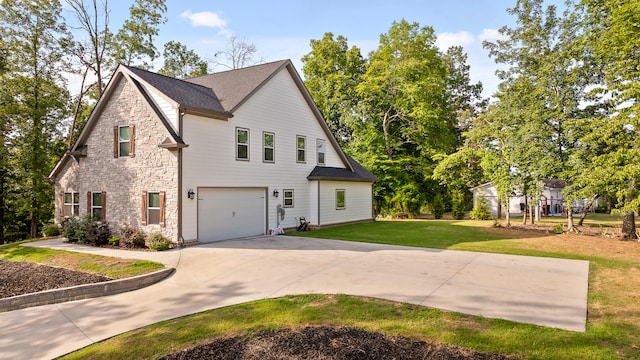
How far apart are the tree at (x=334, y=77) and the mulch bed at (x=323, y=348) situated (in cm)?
2716

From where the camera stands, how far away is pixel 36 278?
949 cm

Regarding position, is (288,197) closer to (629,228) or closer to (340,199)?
(340,199)

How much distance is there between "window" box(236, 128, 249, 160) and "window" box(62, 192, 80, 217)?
27.1 feet

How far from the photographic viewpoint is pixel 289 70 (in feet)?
58.7

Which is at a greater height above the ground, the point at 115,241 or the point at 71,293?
the point at 115,241

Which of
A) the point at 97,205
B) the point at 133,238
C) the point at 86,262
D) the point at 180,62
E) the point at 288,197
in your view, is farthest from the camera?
the point at 180,62

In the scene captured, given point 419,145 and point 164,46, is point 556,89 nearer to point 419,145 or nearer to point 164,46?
point 419,145

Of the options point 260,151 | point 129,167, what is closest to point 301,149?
point 260,151

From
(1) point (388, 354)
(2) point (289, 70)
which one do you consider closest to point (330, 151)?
(2) point (289, 70)

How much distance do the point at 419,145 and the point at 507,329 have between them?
26.8m

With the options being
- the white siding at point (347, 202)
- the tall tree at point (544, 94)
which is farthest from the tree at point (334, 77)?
the tall tree at point (544, 94)

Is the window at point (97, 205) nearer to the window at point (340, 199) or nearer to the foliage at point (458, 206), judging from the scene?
the window at point (340, 199)

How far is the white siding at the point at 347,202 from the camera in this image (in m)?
19.2

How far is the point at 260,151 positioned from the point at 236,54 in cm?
1831
